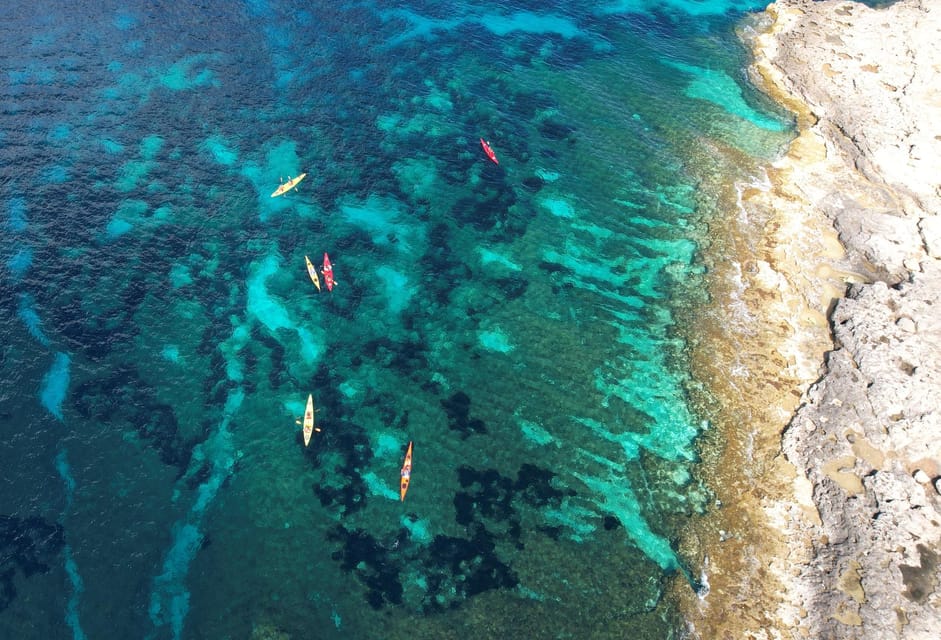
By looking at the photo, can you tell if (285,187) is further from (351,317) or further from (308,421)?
(308,421)

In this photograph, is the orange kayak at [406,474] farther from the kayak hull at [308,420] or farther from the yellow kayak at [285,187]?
the yellow kayak at [285,187]

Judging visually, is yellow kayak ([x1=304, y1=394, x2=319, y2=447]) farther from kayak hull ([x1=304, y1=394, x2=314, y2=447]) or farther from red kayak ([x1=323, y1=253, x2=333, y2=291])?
red kayak ([x1=323, y1=253, x2=333, y2=291])

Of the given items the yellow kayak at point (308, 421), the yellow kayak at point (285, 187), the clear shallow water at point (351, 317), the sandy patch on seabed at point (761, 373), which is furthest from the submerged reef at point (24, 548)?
the sandy patch on seabed at point (761, 373)

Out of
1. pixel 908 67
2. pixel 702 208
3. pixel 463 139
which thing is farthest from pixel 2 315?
pixel 908 67

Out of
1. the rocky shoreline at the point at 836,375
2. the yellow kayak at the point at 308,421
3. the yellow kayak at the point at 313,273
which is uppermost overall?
the rocky shoreline at the point at 836,375

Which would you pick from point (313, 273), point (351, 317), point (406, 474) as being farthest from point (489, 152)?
point (406, 474)
